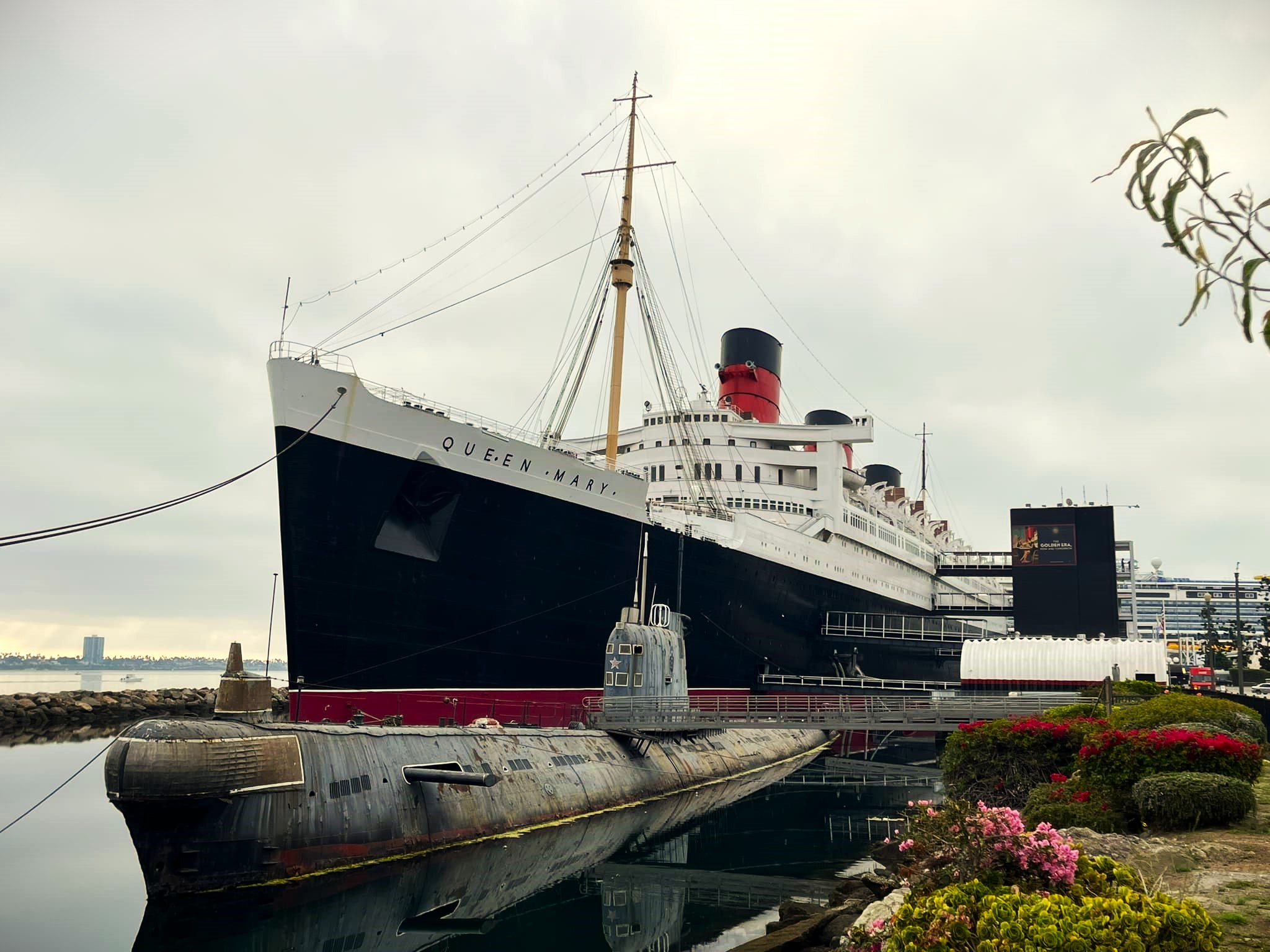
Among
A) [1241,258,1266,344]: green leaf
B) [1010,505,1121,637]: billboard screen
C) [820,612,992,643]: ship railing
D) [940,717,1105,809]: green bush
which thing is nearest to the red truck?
[1010,505,1121,637]: billboard screen

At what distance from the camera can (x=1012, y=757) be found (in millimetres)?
19219

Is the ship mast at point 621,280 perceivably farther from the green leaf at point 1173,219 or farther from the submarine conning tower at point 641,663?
the green leaf at point 1173,219

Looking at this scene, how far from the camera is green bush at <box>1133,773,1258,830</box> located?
40.2ft

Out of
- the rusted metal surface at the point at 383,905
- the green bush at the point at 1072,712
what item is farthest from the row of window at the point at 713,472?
the rusted metal surface at the point at 383,905

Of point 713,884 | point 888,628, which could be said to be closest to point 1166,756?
point 713,884

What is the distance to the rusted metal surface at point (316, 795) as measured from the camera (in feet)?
46.2

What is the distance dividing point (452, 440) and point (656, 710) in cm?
934

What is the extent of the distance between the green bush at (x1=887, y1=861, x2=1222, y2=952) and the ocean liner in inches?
748

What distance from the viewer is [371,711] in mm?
23438

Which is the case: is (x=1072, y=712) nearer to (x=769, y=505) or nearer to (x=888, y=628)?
(x=769, y=505)

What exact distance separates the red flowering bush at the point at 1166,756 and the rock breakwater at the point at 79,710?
45.5m

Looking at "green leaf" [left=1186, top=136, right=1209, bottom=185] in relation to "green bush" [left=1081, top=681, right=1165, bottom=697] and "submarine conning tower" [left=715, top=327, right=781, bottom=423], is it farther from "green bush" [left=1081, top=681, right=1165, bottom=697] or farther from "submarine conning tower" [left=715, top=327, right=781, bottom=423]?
"submarine conning tower" [left=715, top=327, right=781, bottom=423]

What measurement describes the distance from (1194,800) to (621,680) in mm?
15402

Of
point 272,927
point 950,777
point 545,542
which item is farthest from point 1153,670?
point 272,927
